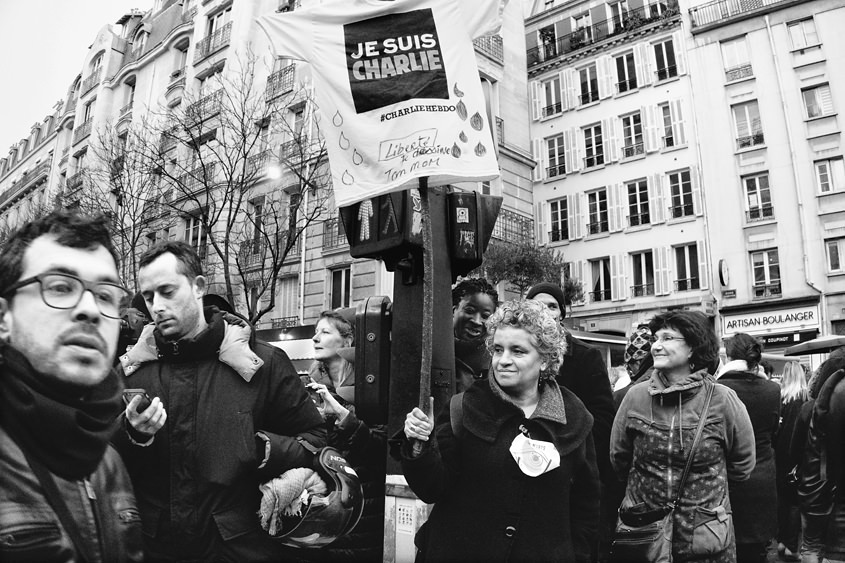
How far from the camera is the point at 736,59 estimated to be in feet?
76.8

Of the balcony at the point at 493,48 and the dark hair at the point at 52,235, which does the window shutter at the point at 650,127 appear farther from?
the dark hair at the point at 52,235

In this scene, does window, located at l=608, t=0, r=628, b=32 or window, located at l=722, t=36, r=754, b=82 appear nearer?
window, located at l=722, t=36, r=754, b=82

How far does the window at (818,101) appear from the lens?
21.6 meters

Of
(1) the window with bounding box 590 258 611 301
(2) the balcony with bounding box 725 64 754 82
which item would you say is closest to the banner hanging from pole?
(1) the window with bounding box 590 258 611 301

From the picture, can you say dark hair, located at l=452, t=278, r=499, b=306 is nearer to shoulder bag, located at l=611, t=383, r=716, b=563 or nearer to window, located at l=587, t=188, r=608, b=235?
shoulder bag, located at l=611, t=383, r=716, b=563

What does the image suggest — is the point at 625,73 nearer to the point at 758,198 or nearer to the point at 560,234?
the point at 560,234

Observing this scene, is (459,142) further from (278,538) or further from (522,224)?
(522,224)

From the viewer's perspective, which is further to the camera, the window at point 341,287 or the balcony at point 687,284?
the balcony at point 687,284

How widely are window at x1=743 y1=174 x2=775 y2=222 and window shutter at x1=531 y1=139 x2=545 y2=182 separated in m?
7.86

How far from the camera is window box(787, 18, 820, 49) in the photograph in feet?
72.8

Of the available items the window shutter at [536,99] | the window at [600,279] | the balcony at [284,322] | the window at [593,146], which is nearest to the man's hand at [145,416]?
the balcony at [284,322]

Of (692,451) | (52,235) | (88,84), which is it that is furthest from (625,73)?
(52,235)

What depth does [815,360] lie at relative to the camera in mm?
20109

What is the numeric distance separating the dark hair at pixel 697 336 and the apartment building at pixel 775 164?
20232mm
